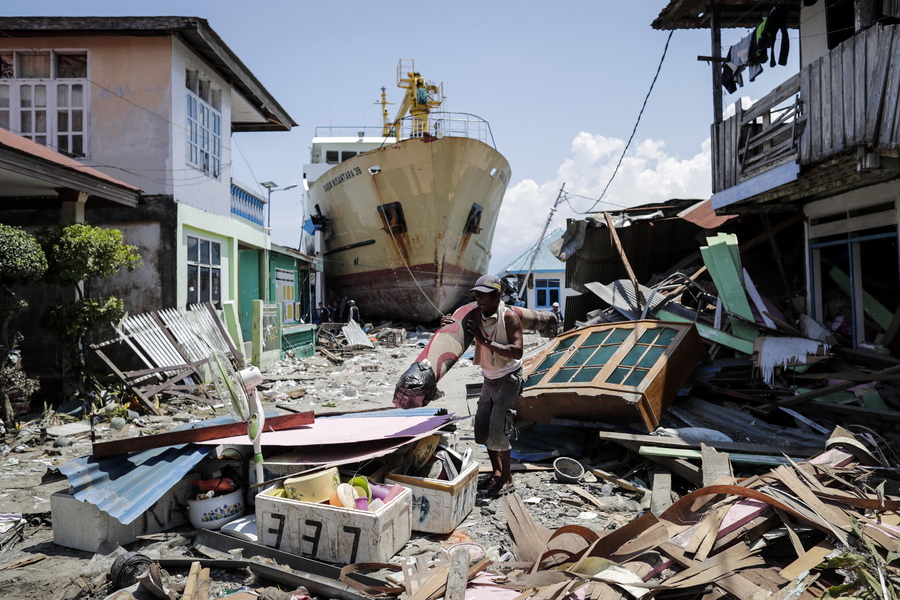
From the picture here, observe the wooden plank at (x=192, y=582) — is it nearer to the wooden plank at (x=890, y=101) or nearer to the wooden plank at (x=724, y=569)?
the wooden plank at (x=724, y=569)

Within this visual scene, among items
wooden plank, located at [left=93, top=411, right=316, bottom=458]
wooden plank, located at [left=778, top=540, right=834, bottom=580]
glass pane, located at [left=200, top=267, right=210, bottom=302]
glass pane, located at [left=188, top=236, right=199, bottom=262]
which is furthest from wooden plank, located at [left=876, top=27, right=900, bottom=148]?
glass pane, located at [left=200, top=267, right=210, bottom=302]

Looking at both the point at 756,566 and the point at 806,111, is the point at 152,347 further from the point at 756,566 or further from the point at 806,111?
the point at 806,111

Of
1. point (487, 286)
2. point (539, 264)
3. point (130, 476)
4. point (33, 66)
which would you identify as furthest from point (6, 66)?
point (539, 264)

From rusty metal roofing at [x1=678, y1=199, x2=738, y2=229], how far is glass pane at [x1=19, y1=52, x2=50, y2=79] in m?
11.3

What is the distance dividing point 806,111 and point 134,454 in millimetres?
7290

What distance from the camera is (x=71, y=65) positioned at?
379 inches

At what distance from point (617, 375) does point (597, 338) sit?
3.00ft

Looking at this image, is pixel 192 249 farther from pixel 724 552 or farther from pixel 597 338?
pixel 724 552

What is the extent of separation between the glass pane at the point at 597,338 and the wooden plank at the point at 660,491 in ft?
5.75

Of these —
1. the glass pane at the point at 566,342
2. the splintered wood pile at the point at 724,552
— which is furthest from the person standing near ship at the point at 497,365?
the glass pane at the point at 566,342

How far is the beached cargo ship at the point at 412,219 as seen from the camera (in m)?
17.2

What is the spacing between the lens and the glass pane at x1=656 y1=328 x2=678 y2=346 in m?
5.66

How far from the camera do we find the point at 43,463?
17.7 feet

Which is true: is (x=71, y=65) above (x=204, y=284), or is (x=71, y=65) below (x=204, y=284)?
above
